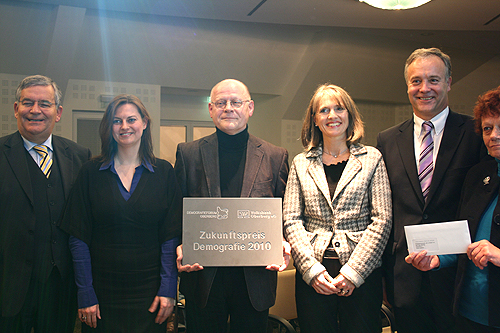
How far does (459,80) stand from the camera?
309 inches

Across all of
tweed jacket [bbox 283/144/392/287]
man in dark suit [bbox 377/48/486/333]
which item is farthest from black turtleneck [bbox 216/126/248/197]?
man in dark suit [bbox 377/48/486/333]

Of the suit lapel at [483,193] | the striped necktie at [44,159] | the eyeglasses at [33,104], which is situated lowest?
the suit lapel at [483,193]

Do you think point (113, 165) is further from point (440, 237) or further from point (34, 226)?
point (440, 237)

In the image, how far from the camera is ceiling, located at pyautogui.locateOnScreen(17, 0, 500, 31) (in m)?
4.72

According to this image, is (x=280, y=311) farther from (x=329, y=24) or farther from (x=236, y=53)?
(x=236, y=53)

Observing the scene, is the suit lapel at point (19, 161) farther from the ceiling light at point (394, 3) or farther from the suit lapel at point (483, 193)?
the ceiling light at point (394, 3)

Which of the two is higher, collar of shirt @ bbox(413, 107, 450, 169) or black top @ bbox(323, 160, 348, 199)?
collar of shirt @ bbox(413, 107, 450, 169)

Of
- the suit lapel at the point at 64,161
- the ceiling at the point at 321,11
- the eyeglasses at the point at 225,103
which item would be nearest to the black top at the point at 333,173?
the eyeglasses at the point at 225,103

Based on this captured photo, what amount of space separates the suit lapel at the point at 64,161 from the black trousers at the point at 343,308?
4.76ft

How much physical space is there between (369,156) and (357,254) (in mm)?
549

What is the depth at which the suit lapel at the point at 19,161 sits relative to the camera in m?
2.00

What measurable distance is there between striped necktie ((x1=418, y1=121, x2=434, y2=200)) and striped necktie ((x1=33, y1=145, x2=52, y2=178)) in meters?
2.10

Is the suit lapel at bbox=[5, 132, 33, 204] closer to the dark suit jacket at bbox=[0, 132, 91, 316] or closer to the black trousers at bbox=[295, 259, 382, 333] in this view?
the dark suit jacket at bbox=[0, 132, 91, 316]

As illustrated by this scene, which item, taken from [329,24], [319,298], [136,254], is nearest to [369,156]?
[319,298]
